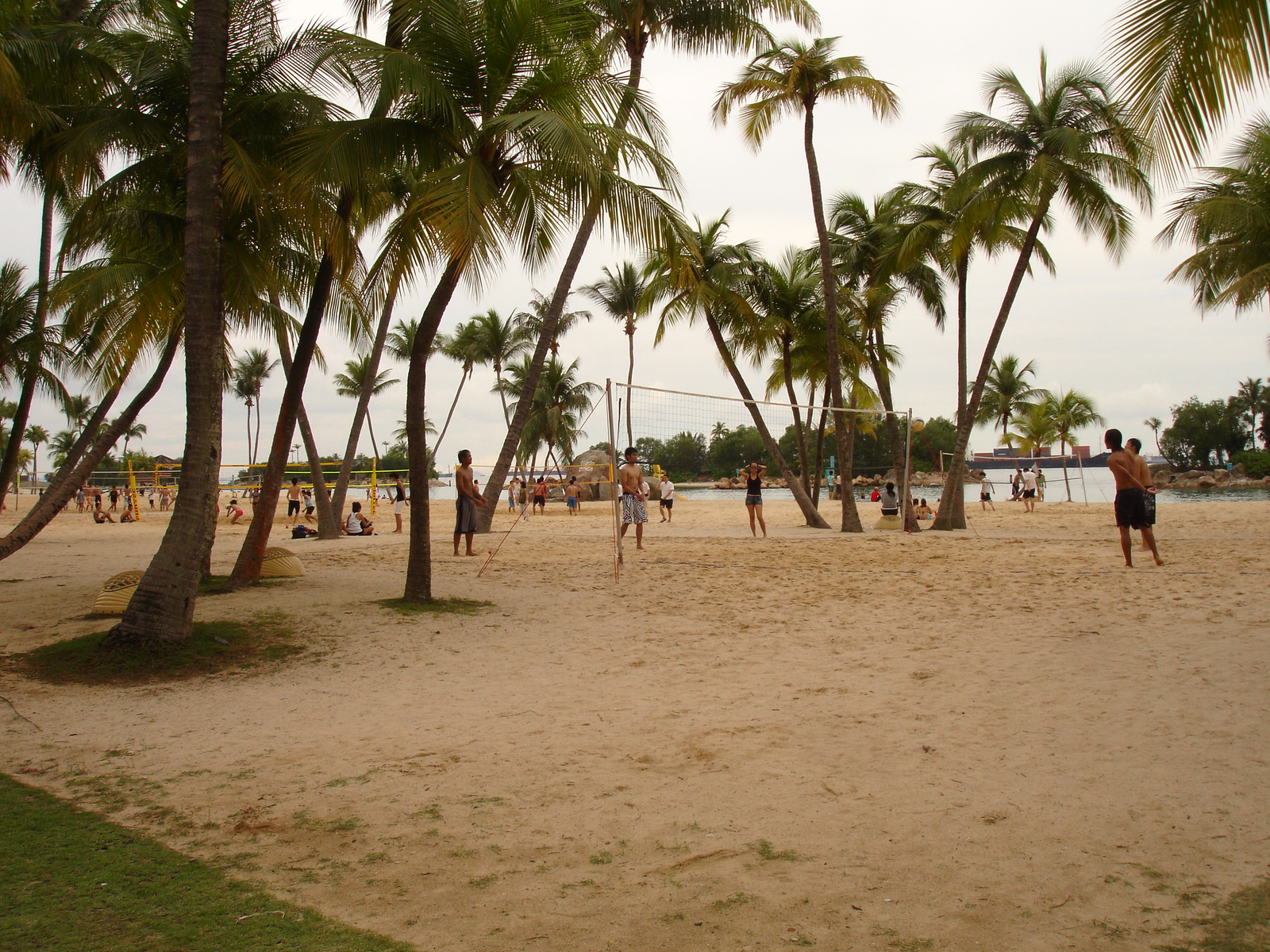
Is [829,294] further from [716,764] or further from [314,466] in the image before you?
[716,764]

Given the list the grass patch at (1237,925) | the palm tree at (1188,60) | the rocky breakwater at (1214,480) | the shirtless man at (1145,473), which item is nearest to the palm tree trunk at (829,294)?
the shirtless man at (1145,473)

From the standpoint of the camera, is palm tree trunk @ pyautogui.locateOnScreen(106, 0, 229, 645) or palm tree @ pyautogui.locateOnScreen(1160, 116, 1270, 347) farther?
palm tree @ pyautogui.locateOnScreen(1160, 116, 1270, 347)

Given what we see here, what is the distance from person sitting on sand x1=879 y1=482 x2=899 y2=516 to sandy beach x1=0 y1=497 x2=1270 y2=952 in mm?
9109

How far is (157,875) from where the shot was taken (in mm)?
2516

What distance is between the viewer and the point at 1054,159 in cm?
1338

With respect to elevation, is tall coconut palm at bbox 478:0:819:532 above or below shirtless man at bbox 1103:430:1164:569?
above

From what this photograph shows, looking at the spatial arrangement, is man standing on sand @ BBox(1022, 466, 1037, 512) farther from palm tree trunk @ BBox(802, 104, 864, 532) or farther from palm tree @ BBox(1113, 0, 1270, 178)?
palm tree @ BBox(1113, 0, 1270, 178)

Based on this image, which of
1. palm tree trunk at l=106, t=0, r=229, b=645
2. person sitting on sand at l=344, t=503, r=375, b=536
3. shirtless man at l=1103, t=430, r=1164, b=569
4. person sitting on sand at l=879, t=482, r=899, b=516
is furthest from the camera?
person sitting on sand at l=879, t=482, r=899, b=516

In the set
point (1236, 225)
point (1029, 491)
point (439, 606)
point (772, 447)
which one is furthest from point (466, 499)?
point (1029, 491)

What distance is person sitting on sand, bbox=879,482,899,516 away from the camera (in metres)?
16.8

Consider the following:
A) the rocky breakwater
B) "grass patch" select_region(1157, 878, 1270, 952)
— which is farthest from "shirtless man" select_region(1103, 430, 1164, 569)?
the rocky breakwater

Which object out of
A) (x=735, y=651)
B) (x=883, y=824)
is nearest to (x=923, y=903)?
(x=883, y=824)

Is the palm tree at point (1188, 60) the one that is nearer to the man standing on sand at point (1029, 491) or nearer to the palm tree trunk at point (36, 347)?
the palm tree trunk at point (36, 347)

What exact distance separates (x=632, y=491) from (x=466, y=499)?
7.63ft
